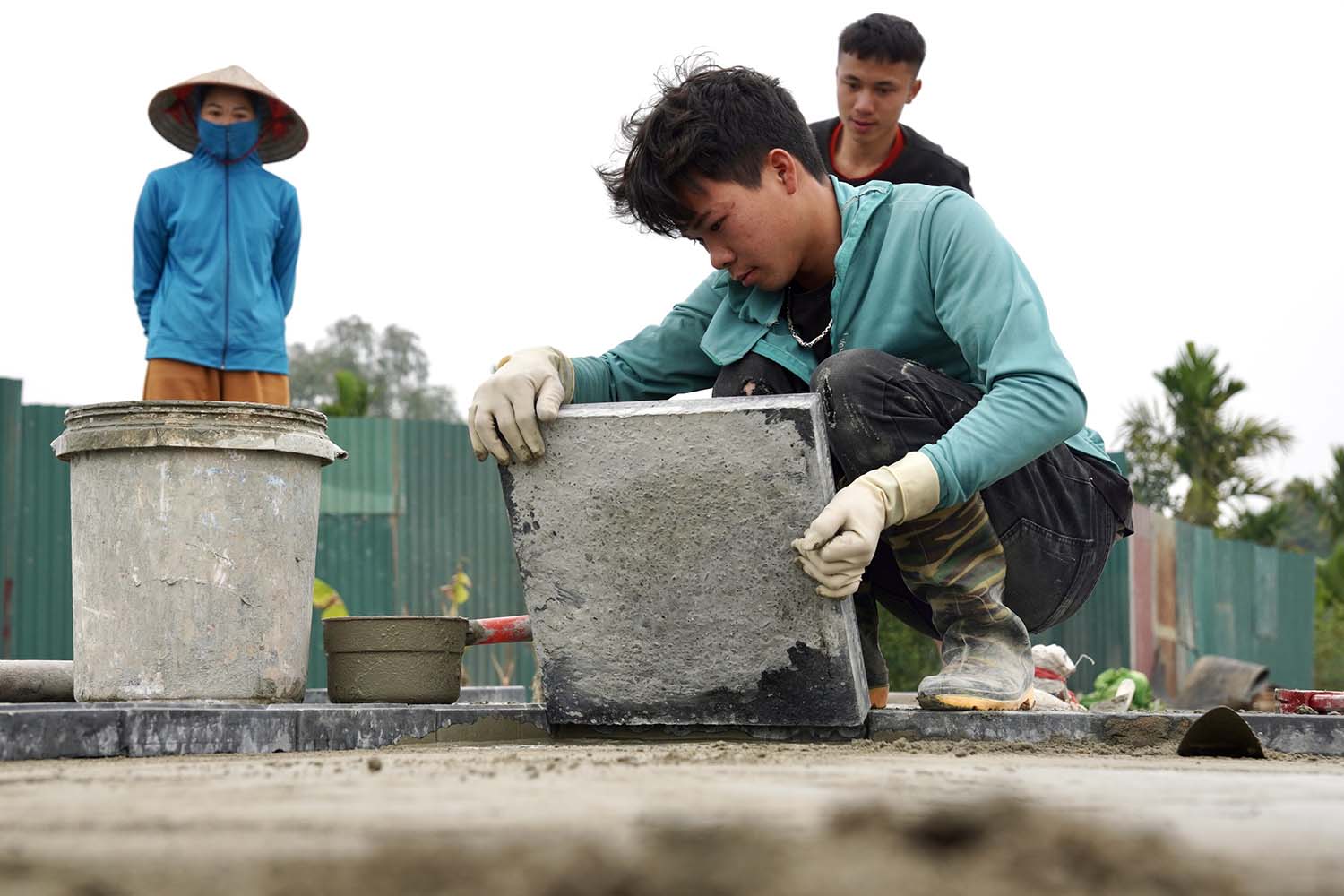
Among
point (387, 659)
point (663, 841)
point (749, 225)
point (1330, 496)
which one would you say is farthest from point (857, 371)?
point (1330, 496)

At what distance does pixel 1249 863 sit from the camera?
109 centimetres

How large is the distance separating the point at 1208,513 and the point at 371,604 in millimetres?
15800

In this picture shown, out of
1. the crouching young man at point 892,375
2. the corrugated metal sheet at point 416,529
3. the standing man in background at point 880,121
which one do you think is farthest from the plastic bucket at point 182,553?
the corrugated metal sheet at point 416,529

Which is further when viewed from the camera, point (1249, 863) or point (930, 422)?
point (930, 422)

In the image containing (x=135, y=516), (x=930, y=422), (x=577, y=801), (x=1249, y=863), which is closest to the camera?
(x=1249, y=863)

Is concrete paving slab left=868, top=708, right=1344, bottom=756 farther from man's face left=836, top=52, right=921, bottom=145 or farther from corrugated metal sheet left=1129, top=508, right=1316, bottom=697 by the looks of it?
corrugated metal sheet left=1129, top=508, right=1316, bottom=697

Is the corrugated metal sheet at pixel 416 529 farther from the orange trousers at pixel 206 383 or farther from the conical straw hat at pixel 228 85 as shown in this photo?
the orange trousers at pixel 206 383

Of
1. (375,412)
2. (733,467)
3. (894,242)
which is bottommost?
(733,467)

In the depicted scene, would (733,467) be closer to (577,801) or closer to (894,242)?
(894,242)

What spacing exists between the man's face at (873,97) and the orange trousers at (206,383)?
2298mm

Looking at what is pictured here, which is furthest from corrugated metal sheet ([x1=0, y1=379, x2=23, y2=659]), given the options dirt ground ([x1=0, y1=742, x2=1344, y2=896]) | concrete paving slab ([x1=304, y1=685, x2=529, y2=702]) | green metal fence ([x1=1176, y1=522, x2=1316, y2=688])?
green metal fence ([x1=1176, y1=522, x2=1316, y2=688])

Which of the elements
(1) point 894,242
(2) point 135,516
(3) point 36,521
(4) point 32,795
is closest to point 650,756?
(4) point 32,795

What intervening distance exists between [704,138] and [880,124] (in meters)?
2.22

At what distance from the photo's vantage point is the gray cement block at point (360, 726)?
9.59ft
